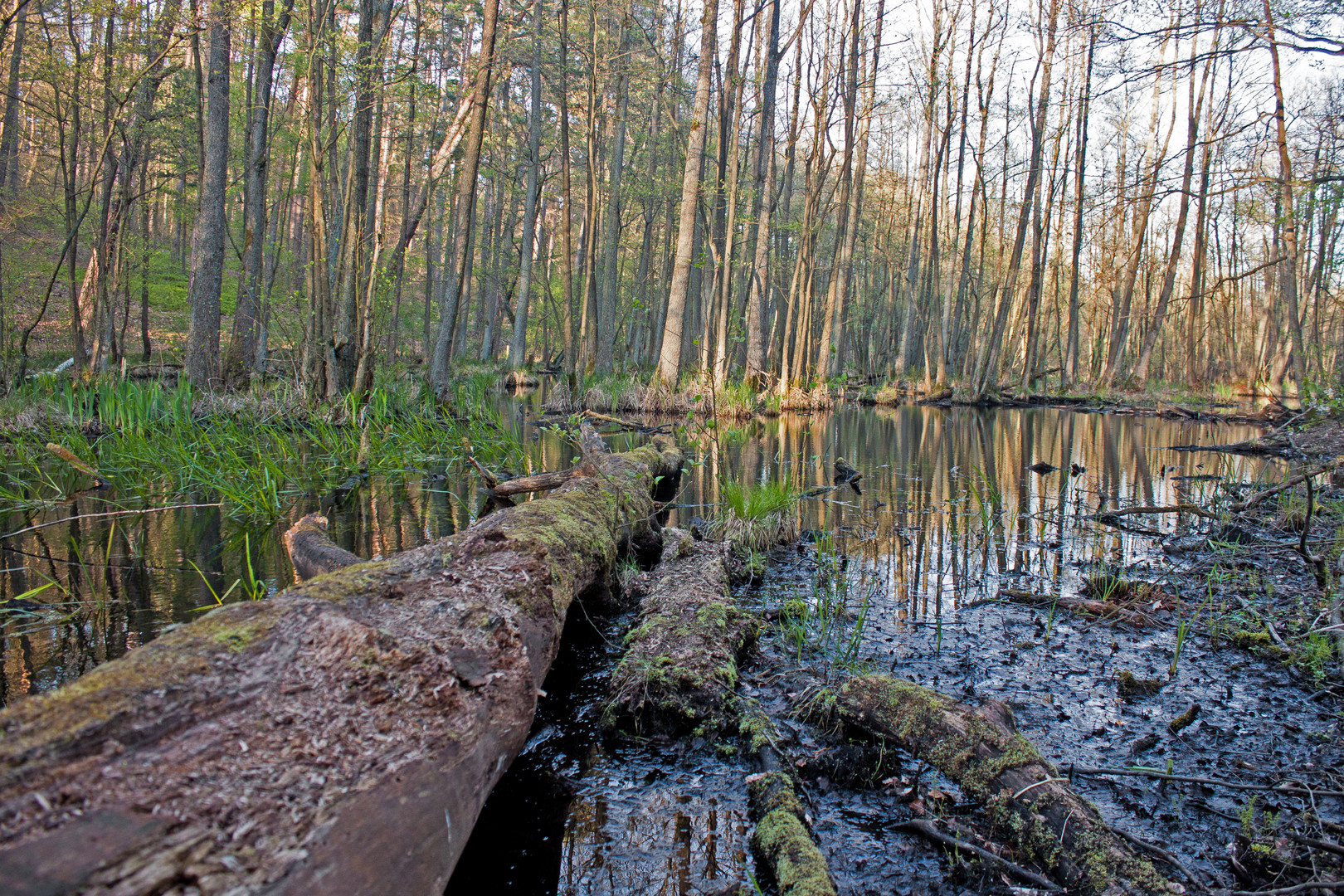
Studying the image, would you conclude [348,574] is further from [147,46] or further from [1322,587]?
[147,46]

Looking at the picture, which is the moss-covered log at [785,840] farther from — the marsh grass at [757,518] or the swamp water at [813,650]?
the marsh grass at [757,518]

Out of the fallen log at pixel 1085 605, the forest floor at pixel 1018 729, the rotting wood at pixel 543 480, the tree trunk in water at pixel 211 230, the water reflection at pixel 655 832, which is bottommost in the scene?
the water reflection at pixel 655 832

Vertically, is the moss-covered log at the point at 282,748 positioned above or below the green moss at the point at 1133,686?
above

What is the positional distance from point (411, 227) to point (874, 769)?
9.23m

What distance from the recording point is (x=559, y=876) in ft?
5.96

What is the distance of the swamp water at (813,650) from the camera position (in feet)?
6.34

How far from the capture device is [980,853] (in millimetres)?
1781

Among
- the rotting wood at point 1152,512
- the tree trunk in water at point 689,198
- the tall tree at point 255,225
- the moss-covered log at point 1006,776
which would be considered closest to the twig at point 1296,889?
the moss-covered log at point 1006,776

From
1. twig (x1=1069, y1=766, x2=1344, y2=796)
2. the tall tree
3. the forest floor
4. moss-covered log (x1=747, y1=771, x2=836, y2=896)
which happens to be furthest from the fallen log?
the tall tree

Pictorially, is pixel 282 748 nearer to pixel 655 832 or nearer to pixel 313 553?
pixel 655 832

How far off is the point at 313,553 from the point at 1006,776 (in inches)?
126

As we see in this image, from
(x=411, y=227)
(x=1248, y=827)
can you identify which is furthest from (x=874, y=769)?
(x=411, y=227)

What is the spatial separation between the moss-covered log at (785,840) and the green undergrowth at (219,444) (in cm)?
459

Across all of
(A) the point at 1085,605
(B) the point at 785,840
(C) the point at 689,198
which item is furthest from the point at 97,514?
(C) the point at 689,198
